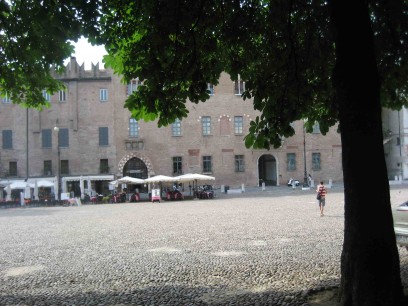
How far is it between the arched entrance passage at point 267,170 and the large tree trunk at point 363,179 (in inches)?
1812

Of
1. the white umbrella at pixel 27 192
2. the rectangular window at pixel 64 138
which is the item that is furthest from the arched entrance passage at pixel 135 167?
the white umbrella at pixel 27 192

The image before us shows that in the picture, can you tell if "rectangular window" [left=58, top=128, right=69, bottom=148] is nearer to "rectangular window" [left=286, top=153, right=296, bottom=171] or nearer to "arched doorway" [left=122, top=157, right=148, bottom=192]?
"arched doorway" [left=122, top=157, right=148, bottom=192]

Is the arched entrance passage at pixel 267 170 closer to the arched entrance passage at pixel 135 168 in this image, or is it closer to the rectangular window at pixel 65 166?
the arched entrance passage at pixel 135 168

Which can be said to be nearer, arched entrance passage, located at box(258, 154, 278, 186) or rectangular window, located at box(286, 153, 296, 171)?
rectangular window, located at box(286, 153, 296, 171)

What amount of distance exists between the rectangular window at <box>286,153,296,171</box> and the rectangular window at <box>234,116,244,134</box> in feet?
19.8

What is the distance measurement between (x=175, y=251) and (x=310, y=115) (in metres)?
4.48

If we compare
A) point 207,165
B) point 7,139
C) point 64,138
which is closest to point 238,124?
point 207,165

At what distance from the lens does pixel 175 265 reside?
8773 millimetres

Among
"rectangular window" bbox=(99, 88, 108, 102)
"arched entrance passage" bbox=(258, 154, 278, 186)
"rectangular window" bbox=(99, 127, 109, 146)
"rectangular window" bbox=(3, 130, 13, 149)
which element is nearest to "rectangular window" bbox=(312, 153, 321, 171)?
"arched entrance passage" bbox=(258, 154, 278, 186)

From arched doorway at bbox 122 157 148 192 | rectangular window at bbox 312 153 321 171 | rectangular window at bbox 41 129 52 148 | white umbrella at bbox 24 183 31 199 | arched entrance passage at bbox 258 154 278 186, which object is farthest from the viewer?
A: arched entrance passage at bbox 258 154 278 186

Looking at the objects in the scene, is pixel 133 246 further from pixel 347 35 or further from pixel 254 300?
pixel 347 35

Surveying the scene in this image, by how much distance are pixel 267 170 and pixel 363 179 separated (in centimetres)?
4891

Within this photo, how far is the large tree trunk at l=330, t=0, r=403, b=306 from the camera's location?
4.88 m

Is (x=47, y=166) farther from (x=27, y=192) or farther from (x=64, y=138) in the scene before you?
(x=27, y=192)
